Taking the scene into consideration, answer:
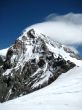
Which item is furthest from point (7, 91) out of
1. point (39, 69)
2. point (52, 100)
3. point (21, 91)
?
point (52, 100)

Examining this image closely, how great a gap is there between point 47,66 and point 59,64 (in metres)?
19.2

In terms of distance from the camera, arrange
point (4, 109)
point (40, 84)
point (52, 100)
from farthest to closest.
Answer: point (40, 84)
point (52, 100)
point (4, 109)

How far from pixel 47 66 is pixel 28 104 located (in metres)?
179

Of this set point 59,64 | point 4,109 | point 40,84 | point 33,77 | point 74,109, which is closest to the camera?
point 74,109

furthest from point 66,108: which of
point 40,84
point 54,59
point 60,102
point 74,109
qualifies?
point 54,59

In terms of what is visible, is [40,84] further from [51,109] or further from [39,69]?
[51,109]

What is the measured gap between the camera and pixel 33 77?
639ft

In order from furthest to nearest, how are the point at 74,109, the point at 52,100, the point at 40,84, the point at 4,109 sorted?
the point at 40,84
the point at 52,100
the point at 4,109
the point at 74,109

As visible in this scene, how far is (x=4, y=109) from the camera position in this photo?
1570 cm

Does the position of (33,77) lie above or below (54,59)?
Answer: below

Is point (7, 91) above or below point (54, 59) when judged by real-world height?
below

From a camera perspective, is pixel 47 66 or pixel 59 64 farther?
pixel 47 66

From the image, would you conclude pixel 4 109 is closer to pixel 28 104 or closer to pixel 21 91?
pixel 28 104

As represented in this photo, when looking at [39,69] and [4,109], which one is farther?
[39,69]
